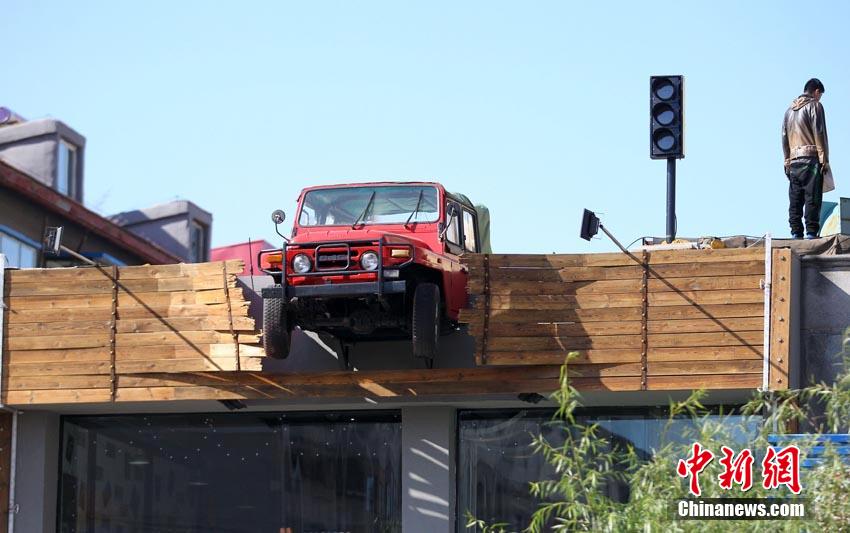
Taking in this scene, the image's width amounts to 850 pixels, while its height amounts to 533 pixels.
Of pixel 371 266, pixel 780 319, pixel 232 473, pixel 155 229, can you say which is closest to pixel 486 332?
pixel 371 266

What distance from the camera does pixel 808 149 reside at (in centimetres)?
1903

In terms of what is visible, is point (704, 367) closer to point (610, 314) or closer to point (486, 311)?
point (610, 314)

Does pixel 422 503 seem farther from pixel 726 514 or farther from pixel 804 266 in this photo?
pixel 726 514

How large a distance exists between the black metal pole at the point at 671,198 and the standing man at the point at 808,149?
136 centimetres

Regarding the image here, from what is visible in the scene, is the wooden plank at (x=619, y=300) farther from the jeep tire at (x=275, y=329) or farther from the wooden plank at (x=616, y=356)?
the jeep tire at (x=275, y=329)

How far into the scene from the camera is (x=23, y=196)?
113 ft

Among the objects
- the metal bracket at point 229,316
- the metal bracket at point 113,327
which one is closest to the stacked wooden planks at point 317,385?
the metal bracket at point 113,327

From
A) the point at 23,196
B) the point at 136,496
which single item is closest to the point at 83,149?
Result: the point at 23,196

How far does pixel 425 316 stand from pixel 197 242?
95.4 feet

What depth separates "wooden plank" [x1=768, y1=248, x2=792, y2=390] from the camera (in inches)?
682

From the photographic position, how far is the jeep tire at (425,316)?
16969 mm

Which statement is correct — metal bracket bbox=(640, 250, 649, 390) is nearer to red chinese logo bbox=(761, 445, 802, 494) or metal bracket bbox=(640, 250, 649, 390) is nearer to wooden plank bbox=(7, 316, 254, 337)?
wooden plank bbox=(7, 316, 254, 337)

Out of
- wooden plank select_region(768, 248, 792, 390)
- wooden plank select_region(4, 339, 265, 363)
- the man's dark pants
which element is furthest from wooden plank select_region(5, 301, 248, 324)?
the man's dark pants

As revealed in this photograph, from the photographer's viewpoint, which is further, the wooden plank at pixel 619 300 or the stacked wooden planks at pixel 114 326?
the stacked wooden planks at pixel 114 326
